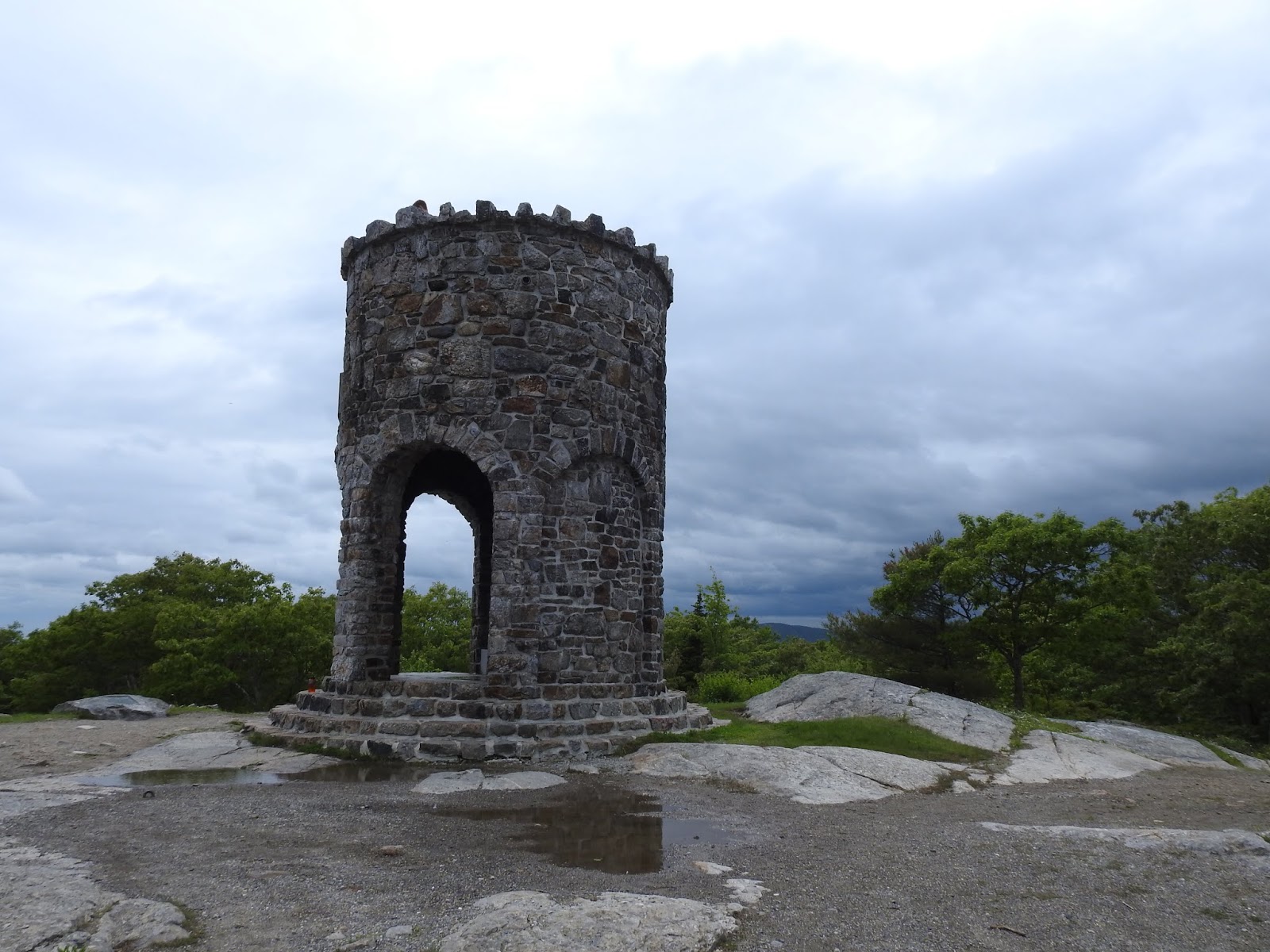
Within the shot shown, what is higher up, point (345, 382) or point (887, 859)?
point (345, 382)

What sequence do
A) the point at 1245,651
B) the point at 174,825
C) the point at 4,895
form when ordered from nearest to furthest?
1. the point at 4,895
2. the point at 174,825
3. the point at 1245,651

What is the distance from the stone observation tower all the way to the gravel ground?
2.65m

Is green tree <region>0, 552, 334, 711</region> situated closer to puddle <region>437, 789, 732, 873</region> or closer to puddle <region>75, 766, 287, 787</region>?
puddle <region>75, 766, 287, 787</region>

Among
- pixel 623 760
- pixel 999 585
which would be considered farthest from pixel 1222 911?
pixel 999 585

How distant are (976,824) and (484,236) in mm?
10027

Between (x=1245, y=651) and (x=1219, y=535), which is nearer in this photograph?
(x=1245, y=651)

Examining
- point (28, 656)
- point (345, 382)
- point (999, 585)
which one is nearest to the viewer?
point (345, 382)

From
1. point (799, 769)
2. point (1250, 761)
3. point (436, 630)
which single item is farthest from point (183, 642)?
point (1250, 761)

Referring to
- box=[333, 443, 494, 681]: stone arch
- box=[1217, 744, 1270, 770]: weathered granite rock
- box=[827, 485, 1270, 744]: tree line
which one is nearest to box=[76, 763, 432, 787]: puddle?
box=[333, 443, 494, 681]: stone arch

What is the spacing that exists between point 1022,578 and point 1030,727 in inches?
337

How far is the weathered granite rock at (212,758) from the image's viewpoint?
32.1 ft

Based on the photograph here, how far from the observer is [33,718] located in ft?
47.8

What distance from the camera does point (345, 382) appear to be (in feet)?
44.6

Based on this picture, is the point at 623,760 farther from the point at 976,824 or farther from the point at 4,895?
the point at 4,895
